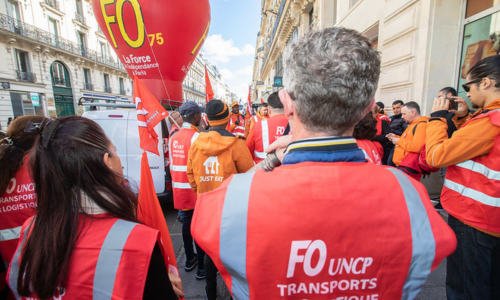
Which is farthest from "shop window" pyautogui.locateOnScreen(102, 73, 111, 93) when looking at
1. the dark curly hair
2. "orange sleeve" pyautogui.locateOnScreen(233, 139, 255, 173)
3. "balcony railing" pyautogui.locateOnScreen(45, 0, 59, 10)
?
the dark curly hair

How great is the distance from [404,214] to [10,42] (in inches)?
1145

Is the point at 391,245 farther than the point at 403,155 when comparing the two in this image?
No

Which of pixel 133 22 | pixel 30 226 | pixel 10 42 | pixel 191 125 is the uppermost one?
pixel 10 42

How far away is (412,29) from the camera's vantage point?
202 inches

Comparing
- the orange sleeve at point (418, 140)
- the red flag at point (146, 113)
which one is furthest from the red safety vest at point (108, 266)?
the orange sleeve at point (418, 140)

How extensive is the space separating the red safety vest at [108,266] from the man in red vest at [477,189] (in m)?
2.21

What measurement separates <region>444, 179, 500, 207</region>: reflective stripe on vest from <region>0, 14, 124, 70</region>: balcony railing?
28480 mm

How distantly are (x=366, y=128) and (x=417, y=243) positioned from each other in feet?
6.19

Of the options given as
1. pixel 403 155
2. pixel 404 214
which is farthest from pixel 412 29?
pixel 404 214

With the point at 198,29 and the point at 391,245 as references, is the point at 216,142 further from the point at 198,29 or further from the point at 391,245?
the point at 198,29

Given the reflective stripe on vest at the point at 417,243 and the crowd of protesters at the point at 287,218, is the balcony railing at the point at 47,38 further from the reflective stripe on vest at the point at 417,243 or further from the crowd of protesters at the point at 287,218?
the reflective stripe on vest at the point at 417,243

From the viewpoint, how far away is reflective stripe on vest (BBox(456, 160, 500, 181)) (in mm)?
1687

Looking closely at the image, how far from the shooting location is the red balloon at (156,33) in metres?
5.52

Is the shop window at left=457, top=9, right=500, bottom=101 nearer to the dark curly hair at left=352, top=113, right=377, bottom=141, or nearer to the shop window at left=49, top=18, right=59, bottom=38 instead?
the dark curly hair at left=352, top=113, right=377, bottom=141
